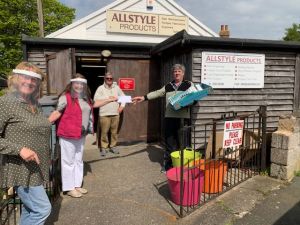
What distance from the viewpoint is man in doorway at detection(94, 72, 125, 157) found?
705cm

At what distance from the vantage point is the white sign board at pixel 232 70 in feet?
20.2

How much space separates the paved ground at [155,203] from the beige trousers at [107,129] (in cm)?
133

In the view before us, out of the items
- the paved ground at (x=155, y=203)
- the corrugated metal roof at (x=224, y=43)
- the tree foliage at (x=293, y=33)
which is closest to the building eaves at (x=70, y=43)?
the corrugated metal roof at (x=224, y=43)

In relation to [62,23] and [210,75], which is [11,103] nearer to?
[210,75]

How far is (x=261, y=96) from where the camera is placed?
6.74 meters

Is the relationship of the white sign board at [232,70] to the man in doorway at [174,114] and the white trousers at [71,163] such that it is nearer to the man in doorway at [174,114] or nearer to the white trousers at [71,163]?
the man in doorway at [174,114]

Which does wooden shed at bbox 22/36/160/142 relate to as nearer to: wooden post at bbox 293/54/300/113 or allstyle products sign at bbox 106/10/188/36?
wooden post at bbox 293/54/300/113

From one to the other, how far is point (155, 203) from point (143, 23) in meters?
12.9

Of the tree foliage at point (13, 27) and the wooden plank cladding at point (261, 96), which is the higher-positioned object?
the tree foliage at point (13, 27)

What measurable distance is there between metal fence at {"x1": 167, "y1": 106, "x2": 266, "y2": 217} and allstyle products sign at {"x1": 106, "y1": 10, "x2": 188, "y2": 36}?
10.6m

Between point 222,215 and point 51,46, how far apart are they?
6108mm

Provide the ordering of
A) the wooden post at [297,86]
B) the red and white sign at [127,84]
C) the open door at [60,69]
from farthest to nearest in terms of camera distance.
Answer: the red and white sign at [127,84] → the wooden post at [297,86] → the open door at [60,69]

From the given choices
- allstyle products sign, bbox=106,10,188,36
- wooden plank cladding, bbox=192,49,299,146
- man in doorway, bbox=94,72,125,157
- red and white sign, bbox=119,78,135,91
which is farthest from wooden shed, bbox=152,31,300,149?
allstyle products sign, bbox=106,10,188,36

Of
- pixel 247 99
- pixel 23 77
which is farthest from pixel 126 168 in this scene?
pixel 23 77
